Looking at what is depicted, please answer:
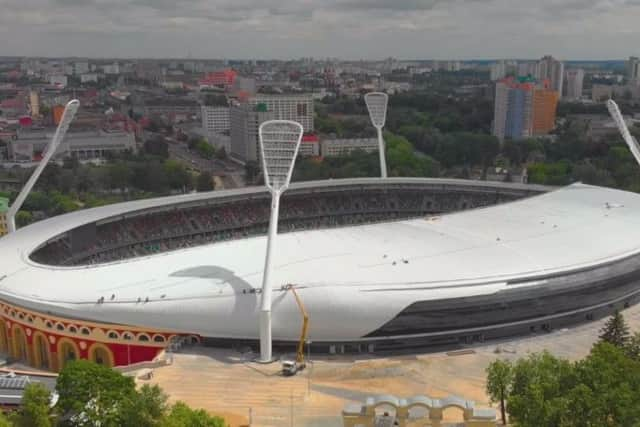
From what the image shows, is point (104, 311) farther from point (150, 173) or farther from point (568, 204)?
point (150, 173)

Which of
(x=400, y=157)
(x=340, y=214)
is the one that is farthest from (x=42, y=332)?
(x=400, y=157)

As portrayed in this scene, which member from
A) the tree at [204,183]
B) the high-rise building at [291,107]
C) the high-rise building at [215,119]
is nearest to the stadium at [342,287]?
the tree at [204,183]

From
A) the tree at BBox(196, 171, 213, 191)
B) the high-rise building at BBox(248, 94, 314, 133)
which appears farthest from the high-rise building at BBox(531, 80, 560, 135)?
the tree at BBox(196, 171, 213, 191)

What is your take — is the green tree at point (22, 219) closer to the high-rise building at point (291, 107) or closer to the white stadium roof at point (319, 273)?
the white stadium roof at point (319, 273)

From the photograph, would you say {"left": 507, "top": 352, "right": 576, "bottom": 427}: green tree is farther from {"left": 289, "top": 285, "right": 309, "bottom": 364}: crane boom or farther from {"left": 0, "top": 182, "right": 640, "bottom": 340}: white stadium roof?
{"left": 289, "top": 285, "right": 309, "bottom": 364}: crane boom

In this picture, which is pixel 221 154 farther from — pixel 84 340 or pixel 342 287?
pixel 342 287
